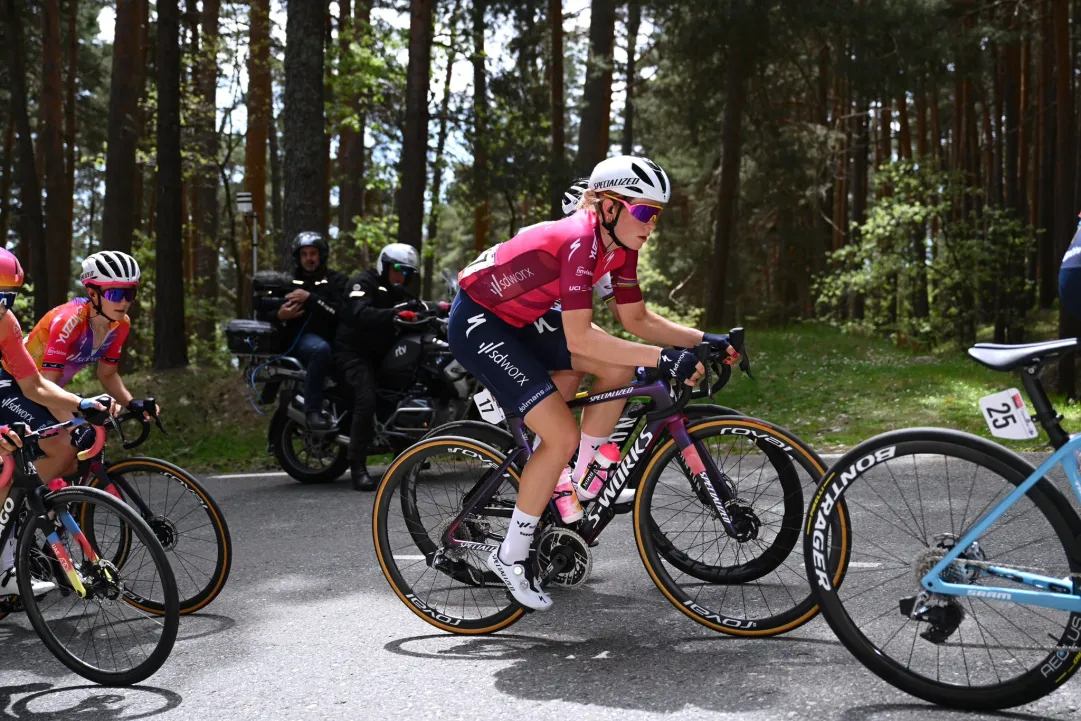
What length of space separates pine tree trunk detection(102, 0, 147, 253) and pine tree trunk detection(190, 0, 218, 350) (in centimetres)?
258

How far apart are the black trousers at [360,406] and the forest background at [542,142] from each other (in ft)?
11.3

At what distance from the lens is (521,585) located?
478cm

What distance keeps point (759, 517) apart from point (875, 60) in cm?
1948

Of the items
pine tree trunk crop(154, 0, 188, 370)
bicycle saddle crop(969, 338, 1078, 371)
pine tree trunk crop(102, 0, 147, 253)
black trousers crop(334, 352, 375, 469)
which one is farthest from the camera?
pine tree trunk crop(102, 0, 147, 253)

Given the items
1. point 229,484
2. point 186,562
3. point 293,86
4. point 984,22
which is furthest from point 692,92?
point 186,562

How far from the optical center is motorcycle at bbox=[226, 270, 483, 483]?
30.5 ft

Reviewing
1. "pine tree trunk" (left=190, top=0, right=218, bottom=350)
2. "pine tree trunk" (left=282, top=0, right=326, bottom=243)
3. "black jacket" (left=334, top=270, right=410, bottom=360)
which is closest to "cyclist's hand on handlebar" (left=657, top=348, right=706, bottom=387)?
"black jacket" (left=334, top=270, right=410, bottom=360)

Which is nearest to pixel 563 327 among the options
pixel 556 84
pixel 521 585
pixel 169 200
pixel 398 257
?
pixel 521 585

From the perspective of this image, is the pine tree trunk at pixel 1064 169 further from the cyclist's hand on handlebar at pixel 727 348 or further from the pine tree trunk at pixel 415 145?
Result: the pine tree trunk at pixel 415 145

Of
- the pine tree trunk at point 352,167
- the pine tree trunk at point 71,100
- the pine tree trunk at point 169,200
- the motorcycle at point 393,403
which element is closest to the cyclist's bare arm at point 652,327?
the motorcycle at point 393,403

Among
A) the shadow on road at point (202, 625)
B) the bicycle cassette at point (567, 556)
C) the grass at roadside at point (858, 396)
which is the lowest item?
the shadow on road at point (202, 625)

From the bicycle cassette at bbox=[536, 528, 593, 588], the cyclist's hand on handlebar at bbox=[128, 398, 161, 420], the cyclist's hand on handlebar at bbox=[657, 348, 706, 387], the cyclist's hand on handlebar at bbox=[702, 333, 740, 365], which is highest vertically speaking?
the cyclist's hand on handlebar at bbox=[702, 333, 740, 365]

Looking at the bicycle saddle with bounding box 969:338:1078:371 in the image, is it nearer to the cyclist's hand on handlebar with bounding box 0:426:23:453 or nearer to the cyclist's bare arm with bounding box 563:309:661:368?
the cyclist's bare arm with bounding box 563:309:661:368

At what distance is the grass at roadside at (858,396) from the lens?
424 inches
